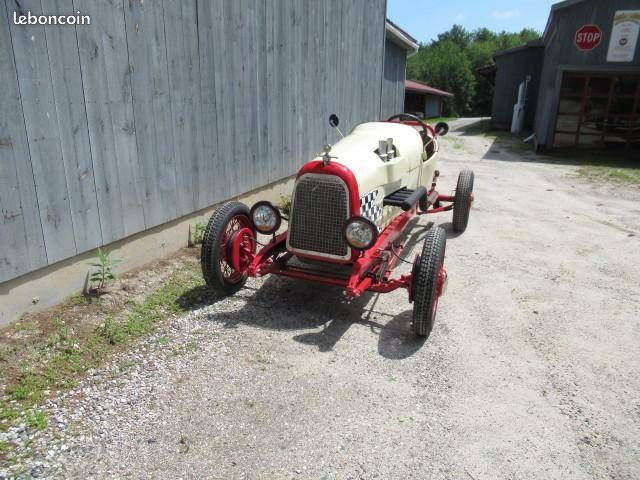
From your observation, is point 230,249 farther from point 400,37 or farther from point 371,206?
point 400,37

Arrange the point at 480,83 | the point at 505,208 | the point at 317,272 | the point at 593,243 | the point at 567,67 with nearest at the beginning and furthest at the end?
the point at 317,272, the point at 593,243, the point at 505,208, the point at 567,67, the point at 480,83

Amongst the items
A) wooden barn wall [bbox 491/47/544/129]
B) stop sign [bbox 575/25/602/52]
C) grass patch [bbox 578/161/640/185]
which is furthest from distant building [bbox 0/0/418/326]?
wooden barn wall [bbox 491/47/544/129]

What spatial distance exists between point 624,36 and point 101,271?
15488 mm

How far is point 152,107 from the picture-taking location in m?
4.81

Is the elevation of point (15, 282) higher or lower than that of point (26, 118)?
lower

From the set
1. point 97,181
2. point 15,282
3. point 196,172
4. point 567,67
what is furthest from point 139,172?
point 567,67

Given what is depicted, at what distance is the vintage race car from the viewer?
3.98 meters

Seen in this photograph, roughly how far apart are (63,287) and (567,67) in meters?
15.4

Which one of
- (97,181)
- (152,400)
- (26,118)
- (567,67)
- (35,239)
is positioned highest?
(567,67)

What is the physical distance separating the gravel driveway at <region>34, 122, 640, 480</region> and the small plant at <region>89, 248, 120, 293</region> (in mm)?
821

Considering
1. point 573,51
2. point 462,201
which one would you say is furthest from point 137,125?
point 573,51

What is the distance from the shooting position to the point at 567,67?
1455cm

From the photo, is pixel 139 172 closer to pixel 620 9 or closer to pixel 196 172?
pixel 196 172

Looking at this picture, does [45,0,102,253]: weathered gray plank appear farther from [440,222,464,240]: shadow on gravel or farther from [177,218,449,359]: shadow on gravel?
[440,222,464,240]: shadow on gravel
